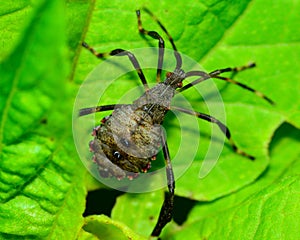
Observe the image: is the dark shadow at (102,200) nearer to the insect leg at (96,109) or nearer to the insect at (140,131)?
the insect at (140,131)

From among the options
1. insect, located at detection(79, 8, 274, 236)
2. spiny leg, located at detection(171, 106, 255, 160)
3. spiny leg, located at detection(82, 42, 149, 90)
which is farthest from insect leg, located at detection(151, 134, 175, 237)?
spiny leg, located at detection(82, 42, 149, 90)

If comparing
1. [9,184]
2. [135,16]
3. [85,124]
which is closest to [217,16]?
[135,16]

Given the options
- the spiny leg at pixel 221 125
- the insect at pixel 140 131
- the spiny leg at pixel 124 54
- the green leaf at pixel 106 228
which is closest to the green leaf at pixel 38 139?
the green leaf at pixel 106 228

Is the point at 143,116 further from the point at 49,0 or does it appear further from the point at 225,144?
the point at 49,0

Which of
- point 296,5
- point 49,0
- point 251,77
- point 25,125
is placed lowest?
point 251,77

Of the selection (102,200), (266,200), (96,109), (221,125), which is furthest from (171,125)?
(266,200)
